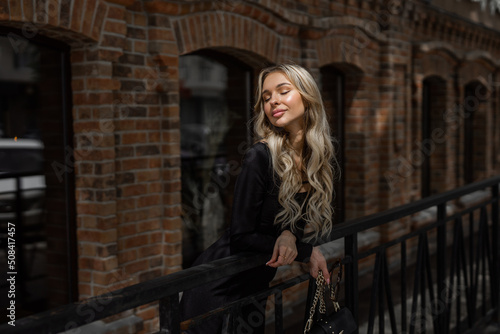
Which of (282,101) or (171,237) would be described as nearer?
(282,101)

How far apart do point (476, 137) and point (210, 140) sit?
731 centimetres

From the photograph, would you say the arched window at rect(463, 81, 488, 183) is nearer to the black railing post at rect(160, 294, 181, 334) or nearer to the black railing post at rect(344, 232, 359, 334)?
the black railing post at rect(344, 232, 359, 334)

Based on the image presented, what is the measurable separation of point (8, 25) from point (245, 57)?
2180 mm

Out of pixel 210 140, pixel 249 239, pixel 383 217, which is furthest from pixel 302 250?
pixel 210 140

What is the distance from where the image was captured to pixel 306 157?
2.31m

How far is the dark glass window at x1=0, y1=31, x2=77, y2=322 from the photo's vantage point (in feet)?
11.0

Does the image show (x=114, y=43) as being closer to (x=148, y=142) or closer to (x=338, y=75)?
(x=148, y=142)

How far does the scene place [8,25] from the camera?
3.22 metres

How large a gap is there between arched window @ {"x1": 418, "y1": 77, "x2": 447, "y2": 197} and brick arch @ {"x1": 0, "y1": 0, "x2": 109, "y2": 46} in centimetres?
640

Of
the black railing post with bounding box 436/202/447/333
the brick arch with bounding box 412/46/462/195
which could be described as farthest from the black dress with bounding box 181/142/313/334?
the brick arch with bounding box 412/46/462/195

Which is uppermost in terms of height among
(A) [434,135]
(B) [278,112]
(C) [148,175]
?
(B) [278,112]

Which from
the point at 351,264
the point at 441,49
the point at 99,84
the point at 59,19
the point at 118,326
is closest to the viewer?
the point at 351,264

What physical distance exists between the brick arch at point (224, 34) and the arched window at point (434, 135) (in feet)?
14.9

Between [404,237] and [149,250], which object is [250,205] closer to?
[404,237]
